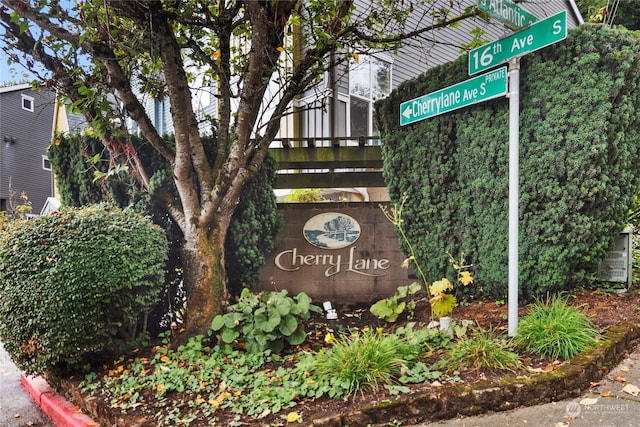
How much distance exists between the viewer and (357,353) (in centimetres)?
351

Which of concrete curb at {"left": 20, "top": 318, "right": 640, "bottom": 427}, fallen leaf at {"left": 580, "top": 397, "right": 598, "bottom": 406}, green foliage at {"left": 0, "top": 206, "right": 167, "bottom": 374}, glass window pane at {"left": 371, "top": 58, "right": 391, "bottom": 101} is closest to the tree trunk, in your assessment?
green foliage at {"left": 0, "top": 206, "right": 167, "bottom": 374}

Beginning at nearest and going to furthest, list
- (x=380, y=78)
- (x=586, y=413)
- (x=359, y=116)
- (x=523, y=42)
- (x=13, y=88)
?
(x=586, y=413) → (x=523, y=42) → (x=359, y=116) → (x=380, y=78) → (x=13, y=88)

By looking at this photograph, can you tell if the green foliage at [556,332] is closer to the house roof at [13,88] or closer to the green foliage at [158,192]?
the green foliage at [158,192]

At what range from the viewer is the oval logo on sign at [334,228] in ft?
22.4

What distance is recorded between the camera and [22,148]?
2191 cm

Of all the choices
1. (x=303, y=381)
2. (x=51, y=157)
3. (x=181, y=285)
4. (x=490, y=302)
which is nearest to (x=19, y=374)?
(x=181, y=285)

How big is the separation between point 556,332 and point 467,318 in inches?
46.3

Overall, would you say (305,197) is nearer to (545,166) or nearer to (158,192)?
(158,192)

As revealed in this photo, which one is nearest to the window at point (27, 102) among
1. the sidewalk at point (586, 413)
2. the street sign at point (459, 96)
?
the street sign at point (459, 96)

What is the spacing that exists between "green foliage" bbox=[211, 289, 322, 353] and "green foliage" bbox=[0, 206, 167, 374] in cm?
87

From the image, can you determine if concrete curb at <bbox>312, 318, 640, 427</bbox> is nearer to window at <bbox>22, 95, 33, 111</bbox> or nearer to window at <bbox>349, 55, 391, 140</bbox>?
window at <bbox>349, 55, 391, 140</bbox>

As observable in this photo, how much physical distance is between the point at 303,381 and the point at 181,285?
2.67 m

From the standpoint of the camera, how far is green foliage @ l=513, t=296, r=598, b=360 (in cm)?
350

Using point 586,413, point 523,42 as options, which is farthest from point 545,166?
point 586,413
